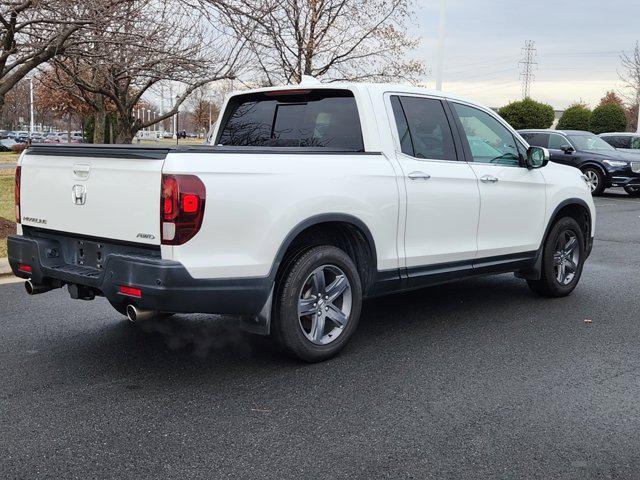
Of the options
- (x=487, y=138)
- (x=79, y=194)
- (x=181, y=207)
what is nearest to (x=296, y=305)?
(x=181, y=207)

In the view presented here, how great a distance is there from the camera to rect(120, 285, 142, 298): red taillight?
13.3ft

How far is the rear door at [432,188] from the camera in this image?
531 cm

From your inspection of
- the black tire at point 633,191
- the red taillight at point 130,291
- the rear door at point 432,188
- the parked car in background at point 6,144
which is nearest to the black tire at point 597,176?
the black tire at point 633,191

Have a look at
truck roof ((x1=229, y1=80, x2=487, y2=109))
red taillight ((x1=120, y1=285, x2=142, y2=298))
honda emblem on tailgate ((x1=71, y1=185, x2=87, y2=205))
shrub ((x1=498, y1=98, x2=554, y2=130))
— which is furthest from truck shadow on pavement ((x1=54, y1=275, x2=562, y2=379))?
shrub ((x1=498, y1=98, x2=554, y2=130))

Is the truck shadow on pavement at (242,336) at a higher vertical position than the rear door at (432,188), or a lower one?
lower

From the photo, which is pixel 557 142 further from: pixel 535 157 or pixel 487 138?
pixel 487 138

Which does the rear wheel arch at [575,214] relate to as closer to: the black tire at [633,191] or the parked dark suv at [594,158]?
the parked dark suv at [594,158]

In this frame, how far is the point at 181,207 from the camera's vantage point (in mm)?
3975

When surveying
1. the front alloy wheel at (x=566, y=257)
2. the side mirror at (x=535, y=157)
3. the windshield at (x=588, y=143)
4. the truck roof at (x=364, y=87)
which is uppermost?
the truck roof at (x=364, y=87)

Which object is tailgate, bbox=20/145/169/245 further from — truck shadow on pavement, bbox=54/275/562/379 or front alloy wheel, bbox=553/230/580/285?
front alloy wheel, bbox=553/230/580/285

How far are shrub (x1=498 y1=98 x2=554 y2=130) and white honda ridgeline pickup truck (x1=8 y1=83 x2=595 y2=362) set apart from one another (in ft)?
91.3

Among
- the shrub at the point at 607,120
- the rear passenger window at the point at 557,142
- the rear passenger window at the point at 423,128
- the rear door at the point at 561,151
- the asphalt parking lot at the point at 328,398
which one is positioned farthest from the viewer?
the shrub at the point at 607,120

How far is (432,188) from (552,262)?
2.08 m

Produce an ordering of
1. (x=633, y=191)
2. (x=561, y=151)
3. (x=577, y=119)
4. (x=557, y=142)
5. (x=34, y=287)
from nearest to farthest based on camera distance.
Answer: (x=34, y=287) < (x=561, y=151) < (x=557, y=142) < (x=633, y=191) < (x=577, y=119)
